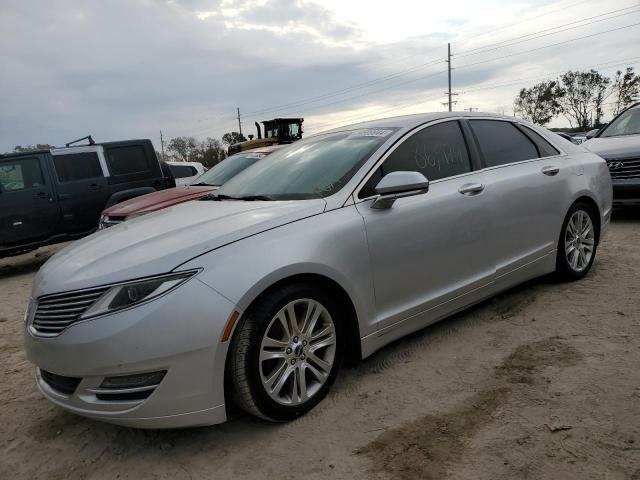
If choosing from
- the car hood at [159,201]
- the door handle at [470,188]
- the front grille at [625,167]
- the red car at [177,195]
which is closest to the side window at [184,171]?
the red car at [177,195]

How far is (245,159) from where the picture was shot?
7613 millimetres

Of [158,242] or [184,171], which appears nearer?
[158,242]

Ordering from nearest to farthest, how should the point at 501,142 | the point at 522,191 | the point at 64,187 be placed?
the point at 522,191 → the point at 501,142 → the point at 64,187

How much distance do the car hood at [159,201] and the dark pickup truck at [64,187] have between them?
1.83m

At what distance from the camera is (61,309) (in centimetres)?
240

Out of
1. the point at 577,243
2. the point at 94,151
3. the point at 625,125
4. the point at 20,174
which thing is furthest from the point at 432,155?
the point at 20,174

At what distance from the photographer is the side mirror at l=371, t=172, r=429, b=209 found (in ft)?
9.40

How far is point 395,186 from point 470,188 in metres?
0.86

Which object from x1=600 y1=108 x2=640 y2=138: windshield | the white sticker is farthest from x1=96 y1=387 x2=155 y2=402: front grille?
x1=600 y1=108 x2=640 y2=138: windshield

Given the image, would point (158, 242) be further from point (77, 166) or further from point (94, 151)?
point (94, 151)

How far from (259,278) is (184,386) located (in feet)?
1.97

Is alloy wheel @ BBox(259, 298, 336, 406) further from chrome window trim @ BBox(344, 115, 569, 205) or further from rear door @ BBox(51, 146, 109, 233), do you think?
rear door @ BBox(51, 146, 109, 233)

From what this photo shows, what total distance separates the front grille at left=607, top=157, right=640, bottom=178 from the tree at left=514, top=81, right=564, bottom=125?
67343 millimetres

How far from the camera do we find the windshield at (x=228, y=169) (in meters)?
7.25
